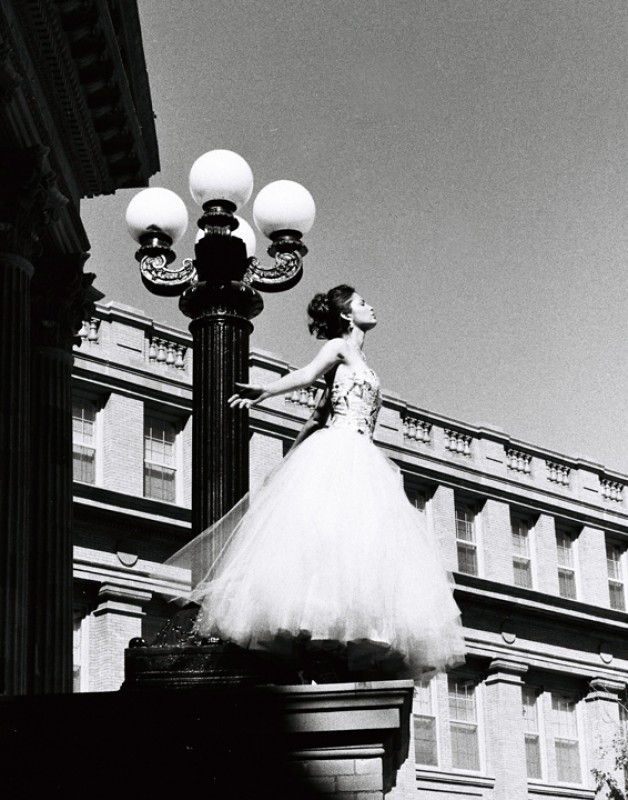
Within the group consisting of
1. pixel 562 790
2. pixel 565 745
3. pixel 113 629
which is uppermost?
pixel 113 629

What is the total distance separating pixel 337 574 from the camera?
9375 millimetres

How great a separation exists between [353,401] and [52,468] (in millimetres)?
10484

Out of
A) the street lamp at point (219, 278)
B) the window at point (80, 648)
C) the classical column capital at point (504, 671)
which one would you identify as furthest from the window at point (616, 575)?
the street lamp at point (219, 278)

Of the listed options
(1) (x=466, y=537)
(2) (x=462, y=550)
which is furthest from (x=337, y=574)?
(1) (x=466, y=537)

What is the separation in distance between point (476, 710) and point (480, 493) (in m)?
5.97

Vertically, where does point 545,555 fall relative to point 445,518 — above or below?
below

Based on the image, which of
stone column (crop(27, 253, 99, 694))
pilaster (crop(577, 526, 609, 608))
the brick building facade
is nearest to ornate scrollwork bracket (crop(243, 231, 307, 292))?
stone column (crop(27, 253, 99, 694))

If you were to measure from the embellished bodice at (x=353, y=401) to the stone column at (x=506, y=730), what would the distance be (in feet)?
112

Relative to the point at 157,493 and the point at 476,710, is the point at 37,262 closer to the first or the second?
the point at 157,493

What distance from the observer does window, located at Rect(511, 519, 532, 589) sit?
151 feet

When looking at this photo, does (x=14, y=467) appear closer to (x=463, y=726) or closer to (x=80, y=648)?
(x=80, y=648)

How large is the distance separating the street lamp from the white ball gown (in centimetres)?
176

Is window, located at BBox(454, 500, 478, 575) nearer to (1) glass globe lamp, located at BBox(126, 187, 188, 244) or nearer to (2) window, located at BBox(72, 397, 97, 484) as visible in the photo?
(2) window, located at BBox(72, 397, 97, 484)

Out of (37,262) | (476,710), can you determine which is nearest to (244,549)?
(37,262)
